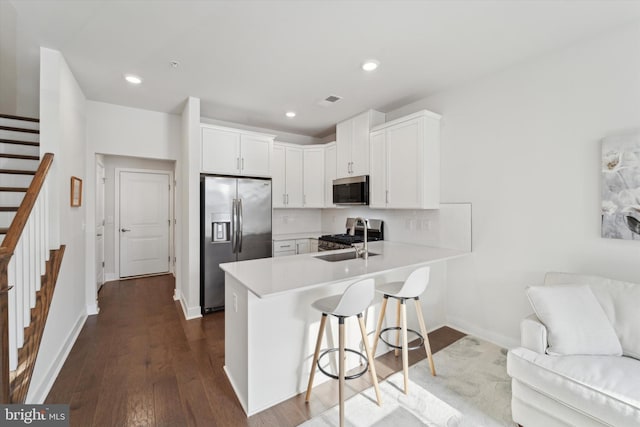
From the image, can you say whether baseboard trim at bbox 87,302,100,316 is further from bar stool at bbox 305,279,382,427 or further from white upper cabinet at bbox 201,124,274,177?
bar stool at bbox 305,279,382,427

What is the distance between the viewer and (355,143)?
3.88 m

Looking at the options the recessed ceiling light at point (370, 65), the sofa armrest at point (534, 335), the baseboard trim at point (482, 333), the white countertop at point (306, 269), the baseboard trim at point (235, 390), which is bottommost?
the baseboard trim at point (235, 390)

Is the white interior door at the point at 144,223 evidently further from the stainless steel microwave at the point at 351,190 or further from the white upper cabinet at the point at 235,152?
the stainless steel microwave at the point at 351,190

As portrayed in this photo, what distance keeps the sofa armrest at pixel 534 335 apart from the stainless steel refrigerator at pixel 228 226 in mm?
2992

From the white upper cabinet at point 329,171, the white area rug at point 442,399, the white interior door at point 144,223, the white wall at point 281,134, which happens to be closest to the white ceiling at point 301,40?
the white wall at point 281,134

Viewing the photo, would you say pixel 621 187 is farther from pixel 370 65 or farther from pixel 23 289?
pixel 23 289

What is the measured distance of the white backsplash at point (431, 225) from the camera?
9.84ft

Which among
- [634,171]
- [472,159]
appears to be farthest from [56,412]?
[634,171]

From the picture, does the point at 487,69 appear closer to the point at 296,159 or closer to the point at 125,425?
the point at 296,159

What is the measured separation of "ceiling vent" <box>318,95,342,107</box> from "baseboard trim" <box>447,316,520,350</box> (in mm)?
2868

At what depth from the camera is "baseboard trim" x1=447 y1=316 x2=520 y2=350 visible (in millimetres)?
2657

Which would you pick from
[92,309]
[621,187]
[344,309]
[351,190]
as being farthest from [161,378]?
[621,187]

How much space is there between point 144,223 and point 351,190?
4075 millimetres

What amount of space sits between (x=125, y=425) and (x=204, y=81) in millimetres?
2944
